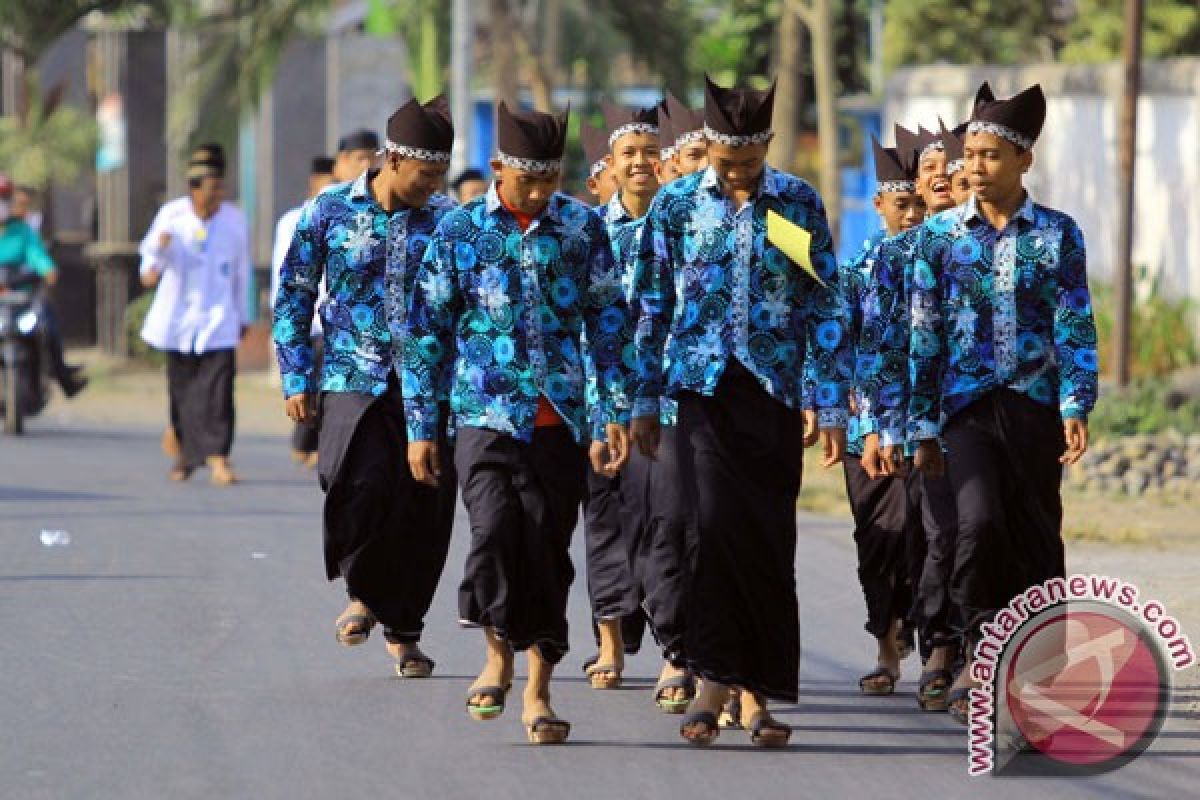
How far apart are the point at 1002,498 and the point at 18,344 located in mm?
13310

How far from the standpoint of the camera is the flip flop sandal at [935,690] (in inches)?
361

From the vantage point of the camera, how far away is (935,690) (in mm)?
9164

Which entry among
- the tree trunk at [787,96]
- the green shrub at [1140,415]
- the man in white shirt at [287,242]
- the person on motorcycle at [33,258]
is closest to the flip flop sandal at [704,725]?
the man in white shirt at [287,242]

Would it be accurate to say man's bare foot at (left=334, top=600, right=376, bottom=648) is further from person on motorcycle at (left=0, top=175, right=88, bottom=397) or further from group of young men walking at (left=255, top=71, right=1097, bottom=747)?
person on motorcycle at (left=0, top=175, right=88, bottom=397)

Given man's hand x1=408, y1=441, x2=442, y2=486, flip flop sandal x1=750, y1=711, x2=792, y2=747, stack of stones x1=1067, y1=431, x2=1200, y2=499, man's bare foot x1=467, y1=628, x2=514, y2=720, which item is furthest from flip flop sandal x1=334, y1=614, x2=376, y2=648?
stack of stones x1=1067, y1=431, x2=1200, y2=499

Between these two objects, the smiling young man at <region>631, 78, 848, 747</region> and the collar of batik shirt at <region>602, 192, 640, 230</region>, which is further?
the collar of batik shirt at <region>602, 192, 640, 230</region>

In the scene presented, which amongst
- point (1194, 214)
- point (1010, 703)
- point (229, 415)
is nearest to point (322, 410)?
point (1010, 703)

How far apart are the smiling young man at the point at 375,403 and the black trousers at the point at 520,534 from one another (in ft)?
3.70

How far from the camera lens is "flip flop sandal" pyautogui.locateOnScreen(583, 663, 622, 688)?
9.62 metres

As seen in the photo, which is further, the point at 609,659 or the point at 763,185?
the point at 609,659

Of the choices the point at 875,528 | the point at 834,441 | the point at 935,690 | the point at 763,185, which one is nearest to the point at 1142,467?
the point at 875,528

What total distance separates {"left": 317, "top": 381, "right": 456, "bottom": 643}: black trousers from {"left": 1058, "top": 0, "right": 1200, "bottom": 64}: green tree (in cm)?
2351

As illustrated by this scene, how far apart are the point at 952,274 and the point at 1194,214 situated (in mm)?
14548

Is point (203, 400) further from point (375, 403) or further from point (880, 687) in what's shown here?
point (880, 687)
